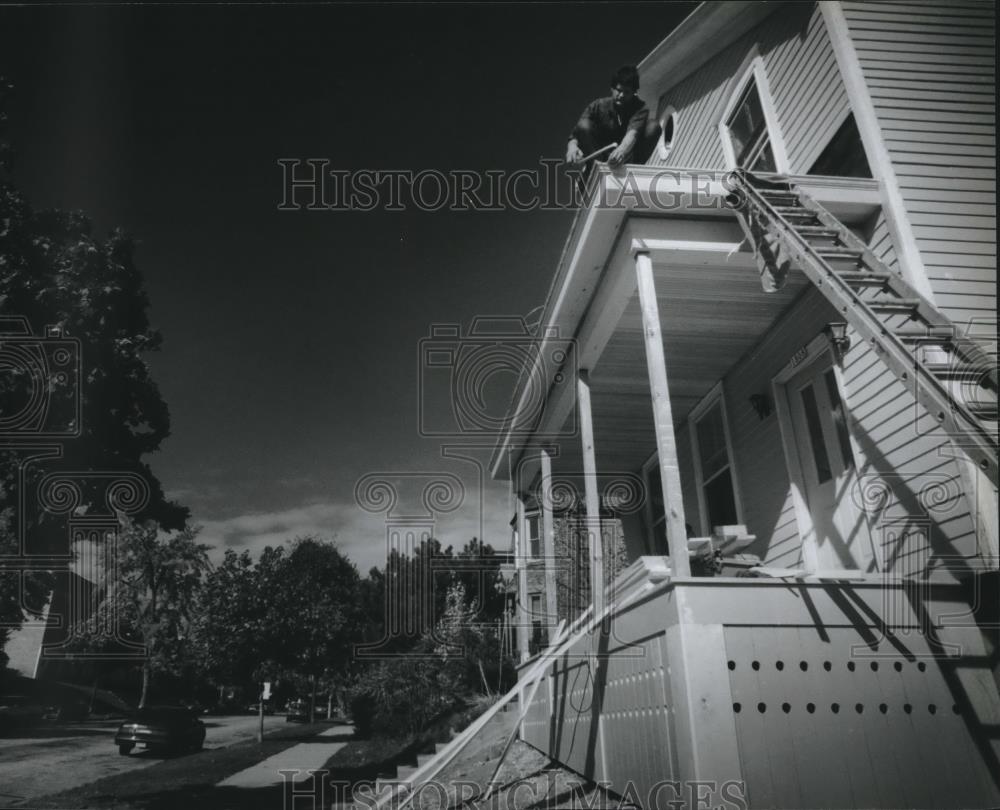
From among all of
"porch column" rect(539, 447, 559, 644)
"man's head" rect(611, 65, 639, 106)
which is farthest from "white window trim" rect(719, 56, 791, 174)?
"porch column" rect(539, 447, 559, 644)

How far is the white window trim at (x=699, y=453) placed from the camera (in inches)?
278

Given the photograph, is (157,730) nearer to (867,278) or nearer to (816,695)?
(816,695)

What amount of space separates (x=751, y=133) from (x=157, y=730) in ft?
60.4

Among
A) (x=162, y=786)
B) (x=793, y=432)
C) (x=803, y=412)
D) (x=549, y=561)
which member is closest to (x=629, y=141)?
(x=803, y=412)

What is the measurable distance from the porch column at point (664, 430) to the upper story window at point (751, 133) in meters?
3.36

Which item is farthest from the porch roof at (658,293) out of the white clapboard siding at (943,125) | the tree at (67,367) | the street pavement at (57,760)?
the street pavement at (57,760)

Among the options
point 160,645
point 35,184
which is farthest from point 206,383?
point 160,645

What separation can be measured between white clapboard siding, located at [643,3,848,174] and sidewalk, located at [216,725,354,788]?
42.0 ft

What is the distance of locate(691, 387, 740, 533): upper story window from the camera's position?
7.36 metres

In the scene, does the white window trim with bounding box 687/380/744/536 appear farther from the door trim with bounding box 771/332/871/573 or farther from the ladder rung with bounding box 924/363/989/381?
the ladder rung with bounding box 924/363/989/381

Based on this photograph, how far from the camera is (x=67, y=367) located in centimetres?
888

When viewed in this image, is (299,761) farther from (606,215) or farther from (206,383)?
(606,215)

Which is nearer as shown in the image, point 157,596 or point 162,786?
point 162,786

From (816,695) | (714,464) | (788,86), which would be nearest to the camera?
(816,695)
